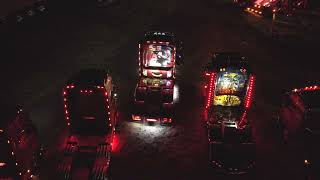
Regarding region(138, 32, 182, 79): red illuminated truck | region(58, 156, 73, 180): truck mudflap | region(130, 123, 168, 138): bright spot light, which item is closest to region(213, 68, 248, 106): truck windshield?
region(130, 123, 168, 138): bright spot light

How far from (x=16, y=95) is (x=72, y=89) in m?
6.96

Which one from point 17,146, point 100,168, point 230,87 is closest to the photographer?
point 17,146

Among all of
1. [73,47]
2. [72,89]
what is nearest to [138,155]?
[72,89]

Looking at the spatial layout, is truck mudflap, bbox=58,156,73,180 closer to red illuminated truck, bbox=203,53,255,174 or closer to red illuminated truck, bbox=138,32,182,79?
red illuminated truck, bbox=203,53,255,174

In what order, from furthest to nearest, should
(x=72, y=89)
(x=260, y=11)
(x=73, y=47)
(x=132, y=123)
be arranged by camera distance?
(x=260, y=11), (x=73, y=47), (x=132, y=123), (x=72, y=89)

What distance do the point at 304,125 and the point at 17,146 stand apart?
11871 mm

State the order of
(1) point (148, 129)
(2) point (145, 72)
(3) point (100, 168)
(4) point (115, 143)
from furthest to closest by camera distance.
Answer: (2) point (145, 72), (1) point (148, 129), (4) point (115, 143), (3) point (100, 168)

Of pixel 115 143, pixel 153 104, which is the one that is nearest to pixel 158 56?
pixel 153 104

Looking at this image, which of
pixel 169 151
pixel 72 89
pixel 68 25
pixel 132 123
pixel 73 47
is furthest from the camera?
pixel 68 25

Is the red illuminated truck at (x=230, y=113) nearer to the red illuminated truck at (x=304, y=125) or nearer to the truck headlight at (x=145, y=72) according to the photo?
the red illuminated truck at (x=304, y=125)

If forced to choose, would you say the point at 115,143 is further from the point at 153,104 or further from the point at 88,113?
the point at 153,104

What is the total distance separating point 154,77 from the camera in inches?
780

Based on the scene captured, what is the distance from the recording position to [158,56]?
64.3 feet

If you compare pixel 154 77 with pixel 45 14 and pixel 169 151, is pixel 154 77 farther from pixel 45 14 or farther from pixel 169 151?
pixel 45 14
